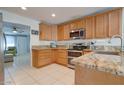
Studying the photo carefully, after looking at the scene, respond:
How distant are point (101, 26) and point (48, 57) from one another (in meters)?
2.64

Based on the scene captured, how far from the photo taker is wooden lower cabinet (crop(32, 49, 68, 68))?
404 centimetres

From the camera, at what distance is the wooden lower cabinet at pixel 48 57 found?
13.2 feet

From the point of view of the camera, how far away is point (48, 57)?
449 centimetres

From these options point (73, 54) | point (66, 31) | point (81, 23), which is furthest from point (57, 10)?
point (73, 54)

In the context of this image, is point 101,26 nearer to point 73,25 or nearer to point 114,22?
point 114,22

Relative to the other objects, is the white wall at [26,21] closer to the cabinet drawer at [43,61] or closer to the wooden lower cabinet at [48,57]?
the wooden lower cabinet at [48,57]

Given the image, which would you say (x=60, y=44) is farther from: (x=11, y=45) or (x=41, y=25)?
(x=11, y=45)

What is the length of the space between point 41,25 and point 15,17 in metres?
1.27

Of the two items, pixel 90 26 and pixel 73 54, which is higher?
pixel 90 26

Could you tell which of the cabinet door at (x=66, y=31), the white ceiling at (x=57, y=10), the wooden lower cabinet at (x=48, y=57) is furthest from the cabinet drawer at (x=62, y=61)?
the white ceiling at (x=57, y=10)

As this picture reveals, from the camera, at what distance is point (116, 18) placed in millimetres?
2883

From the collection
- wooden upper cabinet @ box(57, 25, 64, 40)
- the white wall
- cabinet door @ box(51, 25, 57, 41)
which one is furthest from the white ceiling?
cabinet door @ box(51, 25, 57, 41)
